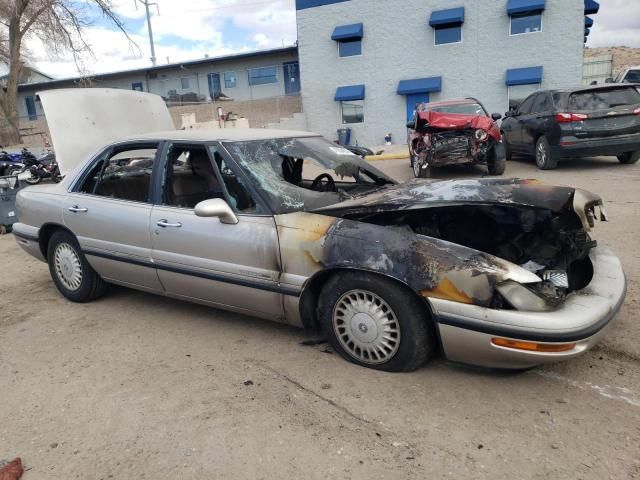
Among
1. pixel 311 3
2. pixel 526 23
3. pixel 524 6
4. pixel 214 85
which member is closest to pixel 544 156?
pixel 524 6

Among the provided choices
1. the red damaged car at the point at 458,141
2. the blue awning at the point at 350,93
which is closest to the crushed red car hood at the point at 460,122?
the red damaged car at the point at 458,141

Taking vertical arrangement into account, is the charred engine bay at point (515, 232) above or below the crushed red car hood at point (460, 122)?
below

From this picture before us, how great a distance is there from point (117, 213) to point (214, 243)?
1069 mm

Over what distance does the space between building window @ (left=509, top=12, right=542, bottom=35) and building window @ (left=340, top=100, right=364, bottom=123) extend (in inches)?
255

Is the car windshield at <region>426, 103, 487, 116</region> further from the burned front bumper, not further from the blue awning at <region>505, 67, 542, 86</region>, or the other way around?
the blue awning at <region>505, 67, 542, 86</region>

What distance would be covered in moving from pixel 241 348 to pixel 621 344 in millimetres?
2494

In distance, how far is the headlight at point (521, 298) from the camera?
8.56 feet

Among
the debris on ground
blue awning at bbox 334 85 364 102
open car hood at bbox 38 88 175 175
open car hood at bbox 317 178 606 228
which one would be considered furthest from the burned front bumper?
blue awning at bbox 334 85 364 102

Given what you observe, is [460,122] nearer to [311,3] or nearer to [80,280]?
[80,280]

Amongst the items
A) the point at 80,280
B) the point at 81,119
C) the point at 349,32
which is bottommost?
the point at 80,280

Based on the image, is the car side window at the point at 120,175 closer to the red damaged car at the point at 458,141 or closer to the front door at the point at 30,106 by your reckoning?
the red damaged car at the point at 458,141

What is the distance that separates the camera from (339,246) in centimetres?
302

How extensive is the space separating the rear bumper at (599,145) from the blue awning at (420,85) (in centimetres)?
1153

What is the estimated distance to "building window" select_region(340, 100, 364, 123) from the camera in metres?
22.1
